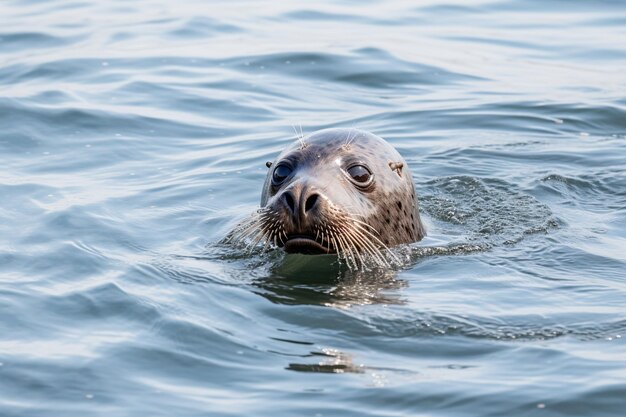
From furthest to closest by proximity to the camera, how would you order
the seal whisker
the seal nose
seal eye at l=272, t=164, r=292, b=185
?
seal eye at l=272, t=164, r=292, b=185 < the seal whisker < the seal nose

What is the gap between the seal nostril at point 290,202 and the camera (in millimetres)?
6953

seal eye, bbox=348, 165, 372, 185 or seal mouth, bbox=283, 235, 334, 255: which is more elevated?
seal eye, bbox=348, 165, 372, 185

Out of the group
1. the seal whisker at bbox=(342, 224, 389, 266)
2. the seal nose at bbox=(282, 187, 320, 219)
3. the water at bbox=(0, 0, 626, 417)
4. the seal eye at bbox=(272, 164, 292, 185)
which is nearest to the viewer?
the water at bbox=(0, 0, 626, 417)

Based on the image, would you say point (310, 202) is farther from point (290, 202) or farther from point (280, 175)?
point (280, 175)

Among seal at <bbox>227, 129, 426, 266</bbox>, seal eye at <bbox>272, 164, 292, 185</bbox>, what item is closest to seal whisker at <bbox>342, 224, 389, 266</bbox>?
seal at <bbox>227, 129, 426, 266</bbox>

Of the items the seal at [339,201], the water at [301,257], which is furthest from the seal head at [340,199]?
the water at [301,257]

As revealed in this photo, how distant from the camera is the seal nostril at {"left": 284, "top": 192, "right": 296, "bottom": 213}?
695 cm

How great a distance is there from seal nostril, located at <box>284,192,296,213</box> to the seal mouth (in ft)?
0.54

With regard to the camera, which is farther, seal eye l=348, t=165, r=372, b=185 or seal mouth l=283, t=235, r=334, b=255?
seal eye l=348, t=165, r=372, b=185

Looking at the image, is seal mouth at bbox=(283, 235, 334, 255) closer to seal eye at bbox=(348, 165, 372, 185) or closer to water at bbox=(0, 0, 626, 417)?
water at bbox=(0, 0, 626, 417)

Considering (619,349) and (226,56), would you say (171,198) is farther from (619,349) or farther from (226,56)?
(226,56)

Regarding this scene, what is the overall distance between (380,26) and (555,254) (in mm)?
8831

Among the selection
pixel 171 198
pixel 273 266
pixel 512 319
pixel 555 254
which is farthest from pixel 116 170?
pixel 512 319

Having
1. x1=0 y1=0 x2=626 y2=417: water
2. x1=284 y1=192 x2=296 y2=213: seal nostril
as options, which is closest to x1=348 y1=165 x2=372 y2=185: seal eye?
x1=0 y1=0 x2=626 y2=417: water
